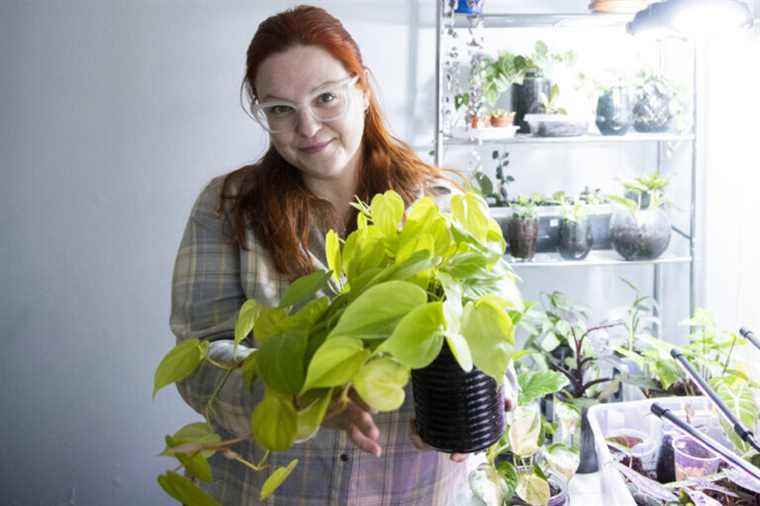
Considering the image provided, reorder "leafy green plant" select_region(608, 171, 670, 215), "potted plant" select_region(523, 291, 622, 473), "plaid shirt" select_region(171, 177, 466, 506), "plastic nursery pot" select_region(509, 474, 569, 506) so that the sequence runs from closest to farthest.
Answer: "plaid shirt" select_region(171, 177, 466, 506), "plastic nursery pot" select_region(509, 474, 569, 506), "potted plant" select_region(523, 291, 622, 473), "leafy green plant" select_region(608, 171, 670, 215)

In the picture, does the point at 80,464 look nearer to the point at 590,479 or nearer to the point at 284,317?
the point at 590,479

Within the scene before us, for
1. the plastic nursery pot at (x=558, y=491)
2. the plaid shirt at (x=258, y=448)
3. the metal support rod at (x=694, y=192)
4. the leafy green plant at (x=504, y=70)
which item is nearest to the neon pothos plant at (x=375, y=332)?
the plaid shirt at (x=258, y=448)

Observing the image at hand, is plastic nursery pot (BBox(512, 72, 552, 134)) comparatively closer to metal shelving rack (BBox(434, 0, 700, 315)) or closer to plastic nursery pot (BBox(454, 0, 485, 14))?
metal shelving rack (BBox(434, 0, 700, 315))

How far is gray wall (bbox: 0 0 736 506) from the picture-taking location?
2510 mm

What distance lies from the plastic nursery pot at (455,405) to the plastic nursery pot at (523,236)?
4.91 ft

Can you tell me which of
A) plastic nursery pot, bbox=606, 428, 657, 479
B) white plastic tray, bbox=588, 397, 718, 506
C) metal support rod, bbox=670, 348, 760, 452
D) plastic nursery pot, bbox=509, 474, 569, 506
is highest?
metal support rod, bbox=670, 348, 760, 452

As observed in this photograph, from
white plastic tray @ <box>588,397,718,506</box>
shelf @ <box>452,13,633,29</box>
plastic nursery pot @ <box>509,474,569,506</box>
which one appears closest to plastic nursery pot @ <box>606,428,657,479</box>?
white plastic tray @ <box>588,397,718,506</box>

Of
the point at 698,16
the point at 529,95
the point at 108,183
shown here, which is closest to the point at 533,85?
the point at 529,95

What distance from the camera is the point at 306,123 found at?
124 cm

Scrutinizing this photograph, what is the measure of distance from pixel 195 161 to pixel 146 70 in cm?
31

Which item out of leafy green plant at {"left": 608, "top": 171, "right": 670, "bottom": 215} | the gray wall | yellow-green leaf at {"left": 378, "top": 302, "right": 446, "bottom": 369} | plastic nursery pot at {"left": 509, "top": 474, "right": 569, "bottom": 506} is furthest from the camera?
the gray wall

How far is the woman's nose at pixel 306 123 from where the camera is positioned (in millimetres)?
1238

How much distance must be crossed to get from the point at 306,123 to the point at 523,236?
1.22 m

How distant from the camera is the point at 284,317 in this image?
2.89 ft
